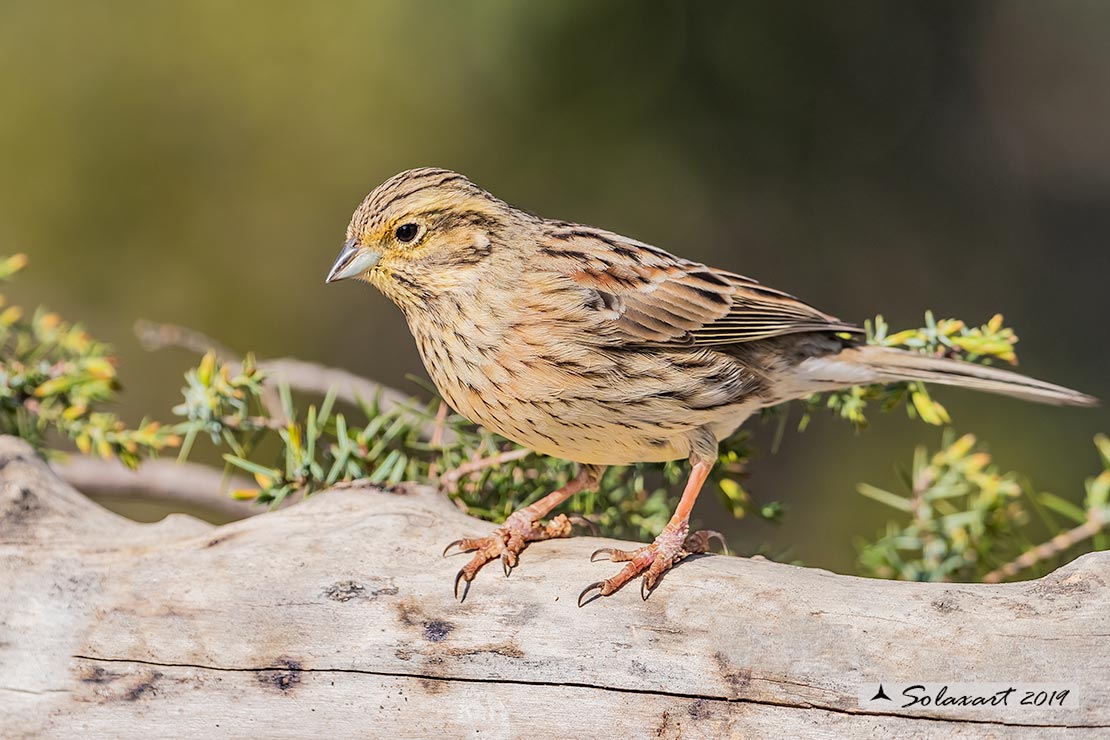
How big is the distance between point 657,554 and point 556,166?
3.87 metres

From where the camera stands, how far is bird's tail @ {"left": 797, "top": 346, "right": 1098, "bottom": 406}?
12.6ft

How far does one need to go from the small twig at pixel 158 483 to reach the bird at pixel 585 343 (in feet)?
4.02

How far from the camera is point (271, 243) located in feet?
23.1

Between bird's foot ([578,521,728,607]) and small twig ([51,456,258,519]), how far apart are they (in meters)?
1.82

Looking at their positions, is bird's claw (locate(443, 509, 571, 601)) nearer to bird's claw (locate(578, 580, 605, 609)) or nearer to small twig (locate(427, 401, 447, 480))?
bird's claw (locate(578, 580, 605, 609))

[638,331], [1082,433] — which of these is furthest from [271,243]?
[1082,433]

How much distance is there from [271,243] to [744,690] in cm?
484

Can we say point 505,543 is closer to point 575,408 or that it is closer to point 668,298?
point 575,408

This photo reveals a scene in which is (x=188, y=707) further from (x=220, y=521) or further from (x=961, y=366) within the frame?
(x=220, y=521)

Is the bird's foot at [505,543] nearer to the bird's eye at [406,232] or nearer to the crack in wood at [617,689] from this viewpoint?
the crack in wood at [617,689]

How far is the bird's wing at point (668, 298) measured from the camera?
12.7 feet

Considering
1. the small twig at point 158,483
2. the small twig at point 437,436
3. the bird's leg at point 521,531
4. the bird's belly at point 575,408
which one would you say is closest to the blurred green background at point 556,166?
the small twig at point 158,483

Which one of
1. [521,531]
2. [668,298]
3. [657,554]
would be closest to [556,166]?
[668,298]

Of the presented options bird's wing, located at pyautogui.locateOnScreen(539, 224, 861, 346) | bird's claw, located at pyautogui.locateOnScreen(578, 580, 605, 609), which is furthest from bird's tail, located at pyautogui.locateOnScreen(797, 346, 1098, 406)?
bird's claw, located at pyautogui.locateOnScreen(578, 580, 605, 609)
